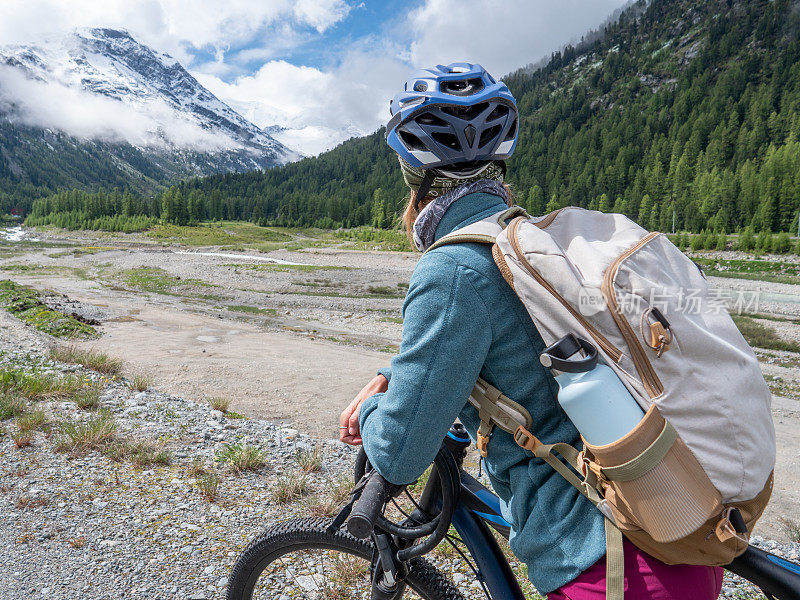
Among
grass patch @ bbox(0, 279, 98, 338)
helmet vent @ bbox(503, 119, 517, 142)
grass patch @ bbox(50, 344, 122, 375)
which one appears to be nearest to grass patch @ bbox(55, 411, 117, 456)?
grass patch @ bbox(50, 344, 122, 375)

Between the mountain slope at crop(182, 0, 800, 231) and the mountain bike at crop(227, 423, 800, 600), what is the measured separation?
8735 centimetres

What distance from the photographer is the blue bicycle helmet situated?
185 cm

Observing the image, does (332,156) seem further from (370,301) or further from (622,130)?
(370,301)

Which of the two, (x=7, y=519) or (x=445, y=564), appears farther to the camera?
(x=7, y=519)

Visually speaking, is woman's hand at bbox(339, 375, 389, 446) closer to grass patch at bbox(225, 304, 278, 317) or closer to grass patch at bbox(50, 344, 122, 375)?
grass patch at bbox(50, 344, 122, 375)

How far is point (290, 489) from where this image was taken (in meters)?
4.58

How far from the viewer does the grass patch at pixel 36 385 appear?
6.67 metres

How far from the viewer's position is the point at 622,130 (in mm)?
129500

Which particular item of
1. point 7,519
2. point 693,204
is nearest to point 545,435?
point 7,519

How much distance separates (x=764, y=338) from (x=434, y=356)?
86.4ft

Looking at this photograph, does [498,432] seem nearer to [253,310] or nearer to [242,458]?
[242,458]

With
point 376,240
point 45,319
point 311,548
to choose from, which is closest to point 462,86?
point 311,548

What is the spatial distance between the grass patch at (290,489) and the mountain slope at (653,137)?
283 feet

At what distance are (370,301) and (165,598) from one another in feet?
89.6
